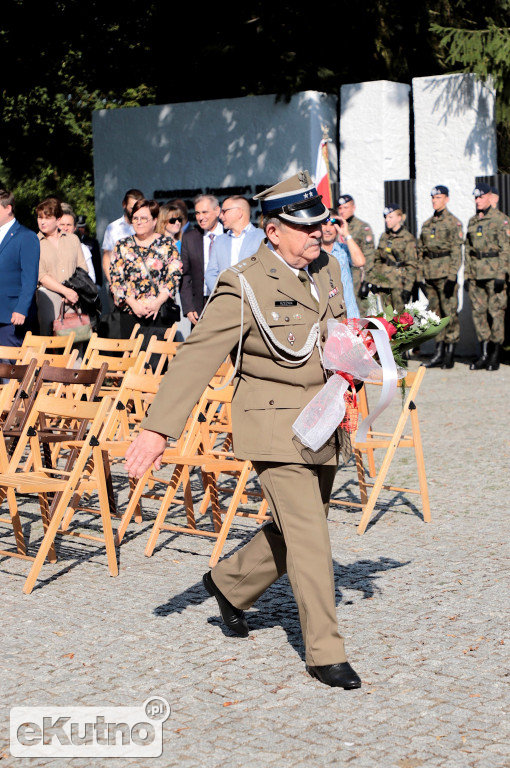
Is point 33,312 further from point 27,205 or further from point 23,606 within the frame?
point 27,205

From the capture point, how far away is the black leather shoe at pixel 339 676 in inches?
205

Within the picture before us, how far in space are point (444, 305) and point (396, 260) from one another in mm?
886

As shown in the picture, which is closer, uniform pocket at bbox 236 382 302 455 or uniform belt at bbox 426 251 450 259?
uniform pocket at bbox 236 382 302 455

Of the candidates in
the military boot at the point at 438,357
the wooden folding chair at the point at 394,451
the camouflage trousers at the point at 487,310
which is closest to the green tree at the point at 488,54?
the camouflage trousers at the point at 487,310

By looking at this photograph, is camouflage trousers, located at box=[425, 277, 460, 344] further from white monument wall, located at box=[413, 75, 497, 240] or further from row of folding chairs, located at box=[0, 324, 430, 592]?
row of folding chairs, located at box=[0, 324, 430, 592]

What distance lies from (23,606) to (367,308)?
2.33m

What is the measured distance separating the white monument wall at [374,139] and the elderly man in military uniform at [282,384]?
13.1 meters

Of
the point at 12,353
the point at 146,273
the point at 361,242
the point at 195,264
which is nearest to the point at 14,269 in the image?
the point at 12,353

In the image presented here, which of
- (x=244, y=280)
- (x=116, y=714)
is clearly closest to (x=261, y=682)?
(x=116, y=714)

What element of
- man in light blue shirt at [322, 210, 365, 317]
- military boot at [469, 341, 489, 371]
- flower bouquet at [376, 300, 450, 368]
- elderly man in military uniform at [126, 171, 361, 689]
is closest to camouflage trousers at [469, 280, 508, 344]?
military boot at [469, 341, 489, 371]

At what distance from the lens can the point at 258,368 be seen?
5438 millimetres

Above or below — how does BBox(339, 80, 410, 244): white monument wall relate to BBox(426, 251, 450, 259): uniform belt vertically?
above

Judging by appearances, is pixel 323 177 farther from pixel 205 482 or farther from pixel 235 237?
pixel 205 482

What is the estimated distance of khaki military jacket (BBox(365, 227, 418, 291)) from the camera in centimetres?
1712
